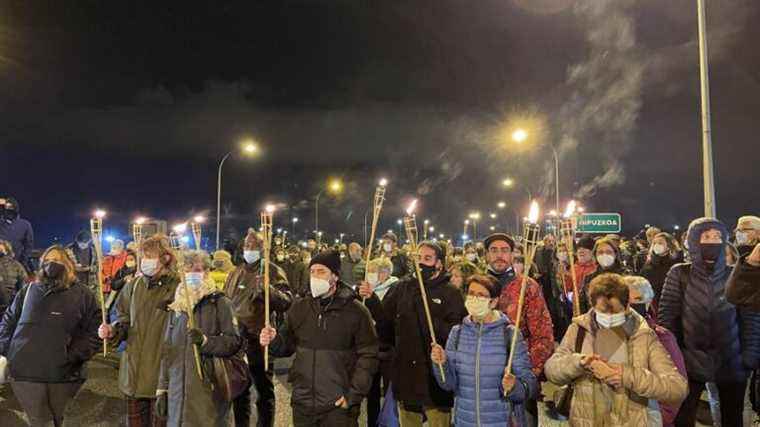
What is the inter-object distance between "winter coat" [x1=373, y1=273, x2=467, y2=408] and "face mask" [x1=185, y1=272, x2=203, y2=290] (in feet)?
6.02

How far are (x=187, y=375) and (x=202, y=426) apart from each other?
44 cm

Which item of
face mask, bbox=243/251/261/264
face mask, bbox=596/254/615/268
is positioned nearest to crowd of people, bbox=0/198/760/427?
face mask, bbox=596/254/615/268

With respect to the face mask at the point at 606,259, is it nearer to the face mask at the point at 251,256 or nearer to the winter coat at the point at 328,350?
the winter coat at the point at 328,350

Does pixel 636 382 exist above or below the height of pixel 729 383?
above

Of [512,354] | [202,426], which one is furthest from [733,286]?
[202,426]

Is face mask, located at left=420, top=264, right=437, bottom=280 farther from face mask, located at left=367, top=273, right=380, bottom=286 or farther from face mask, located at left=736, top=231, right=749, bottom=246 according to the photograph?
face mask, located at left=736, top=231, right=749, bottom=246

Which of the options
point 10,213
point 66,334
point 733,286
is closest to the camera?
point 733,286

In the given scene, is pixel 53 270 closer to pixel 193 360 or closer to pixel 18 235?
pixel 193 360

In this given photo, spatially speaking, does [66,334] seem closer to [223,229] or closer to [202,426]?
[202,426]

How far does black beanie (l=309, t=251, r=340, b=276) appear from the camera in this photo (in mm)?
5199

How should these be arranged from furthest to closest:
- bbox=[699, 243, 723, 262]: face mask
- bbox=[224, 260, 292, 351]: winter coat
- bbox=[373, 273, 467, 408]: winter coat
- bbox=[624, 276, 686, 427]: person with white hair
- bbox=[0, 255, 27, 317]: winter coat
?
bbox=[0, 255, 27, 317]: winter coat, bbox=[224, 260, 292, 351]: winter coat, bbox=[373, 273, 467, 408]: winter coat, bbox=[699, 243, 723, 262]: face mask, bbox=[624, 276, 686, 427]: person with white hair

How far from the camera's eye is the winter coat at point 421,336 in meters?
5.29

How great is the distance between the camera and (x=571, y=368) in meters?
3.79

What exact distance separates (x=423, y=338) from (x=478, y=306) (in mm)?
1027
